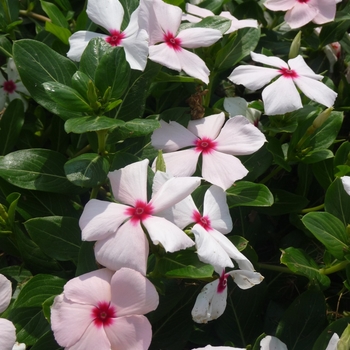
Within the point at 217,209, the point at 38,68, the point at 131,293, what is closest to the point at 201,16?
the point at 38,68

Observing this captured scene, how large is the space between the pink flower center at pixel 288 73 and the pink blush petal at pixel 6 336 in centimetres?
81

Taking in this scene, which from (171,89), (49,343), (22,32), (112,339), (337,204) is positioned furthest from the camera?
(22,32)

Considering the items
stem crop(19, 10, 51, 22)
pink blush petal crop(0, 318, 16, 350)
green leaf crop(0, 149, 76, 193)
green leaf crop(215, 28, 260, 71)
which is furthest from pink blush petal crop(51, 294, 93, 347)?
stem crop(19, 10, 51, 22)

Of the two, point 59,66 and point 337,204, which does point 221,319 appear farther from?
point 59,66

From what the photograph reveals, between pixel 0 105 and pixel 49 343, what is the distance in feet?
2.42

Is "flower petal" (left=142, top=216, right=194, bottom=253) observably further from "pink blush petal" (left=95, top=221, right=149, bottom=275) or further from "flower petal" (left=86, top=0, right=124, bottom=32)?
"flower petal" (left=86, top=0, right=124, bottom=32)

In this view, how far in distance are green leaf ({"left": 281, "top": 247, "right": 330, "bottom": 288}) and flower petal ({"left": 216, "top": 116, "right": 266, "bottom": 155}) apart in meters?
0.25

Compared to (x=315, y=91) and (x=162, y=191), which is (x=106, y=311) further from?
(x=315, y=91)

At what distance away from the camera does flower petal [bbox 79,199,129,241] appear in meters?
0.93

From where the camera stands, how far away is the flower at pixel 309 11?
155cm

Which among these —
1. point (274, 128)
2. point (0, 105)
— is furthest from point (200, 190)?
point (0, 105)

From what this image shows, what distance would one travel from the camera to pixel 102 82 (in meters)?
1.10

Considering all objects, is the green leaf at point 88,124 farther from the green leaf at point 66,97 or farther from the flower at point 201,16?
the flower at point 201,16

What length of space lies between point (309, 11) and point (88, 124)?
0.86m
